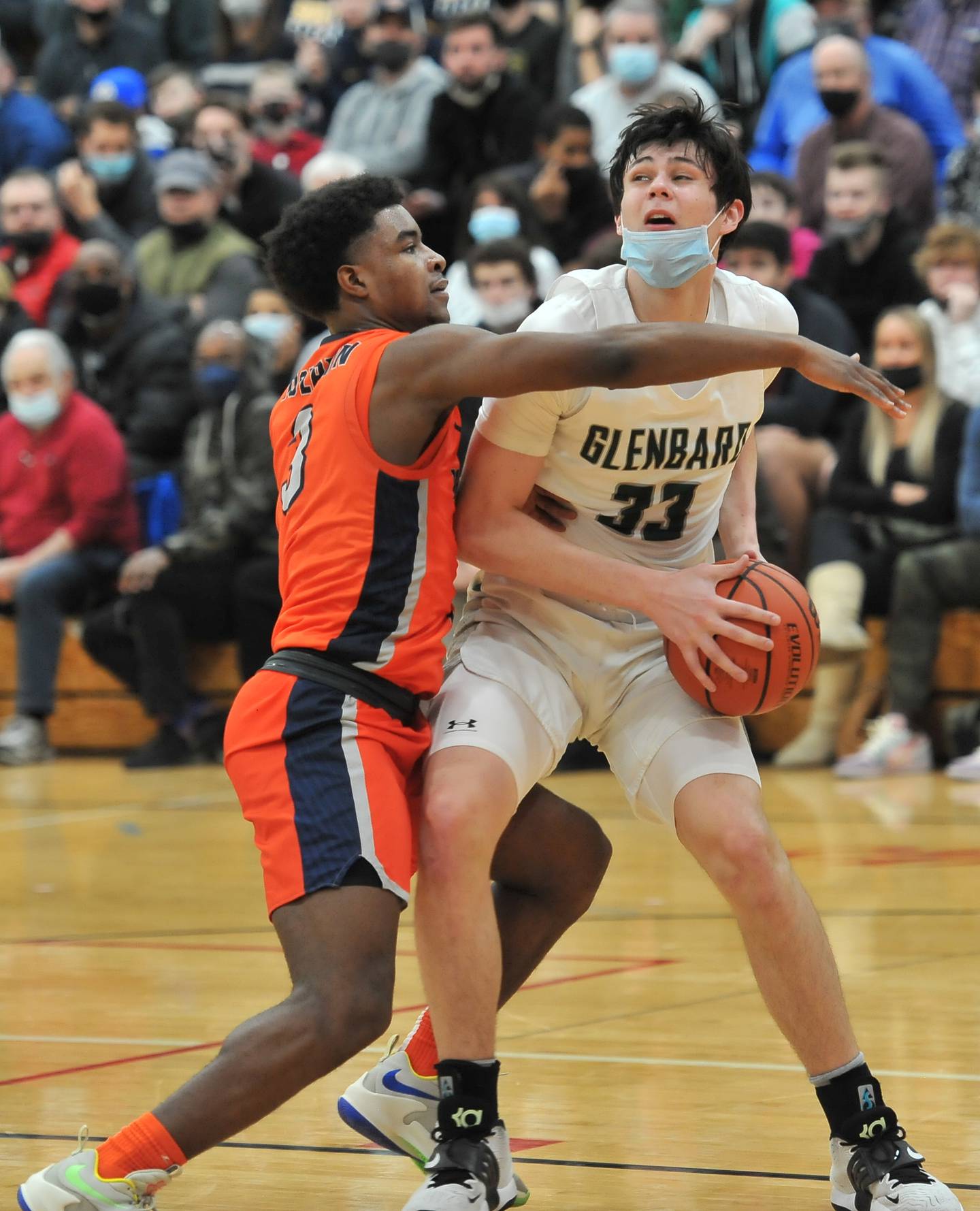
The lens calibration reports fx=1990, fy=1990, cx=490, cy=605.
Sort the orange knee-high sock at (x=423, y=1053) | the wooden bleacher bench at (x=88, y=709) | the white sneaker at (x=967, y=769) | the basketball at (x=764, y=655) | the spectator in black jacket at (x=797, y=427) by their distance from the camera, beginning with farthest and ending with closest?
the wooden bleacher bench at (x=88, y=709)
the spectator in black jacket at (x=797, y=427)
the white sneaker at (x=967, y=769)
the orange knee-high sock at (x=423, y=1053)
the basketball at (x=764, y=655)

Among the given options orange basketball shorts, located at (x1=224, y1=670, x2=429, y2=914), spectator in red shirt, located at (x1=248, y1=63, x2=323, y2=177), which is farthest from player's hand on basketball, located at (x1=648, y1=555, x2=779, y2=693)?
spectator in red shirt, located at (x1=248, y1=63, x2=323, y2=177)

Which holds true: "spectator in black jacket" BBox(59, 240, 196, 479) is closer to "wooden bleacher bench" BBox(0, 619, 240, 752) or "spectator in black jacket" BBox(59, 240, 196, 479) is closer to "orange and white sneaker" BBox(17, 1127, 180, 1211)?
"wooden bleacher bench" BBox(0, 619, 240, 752)

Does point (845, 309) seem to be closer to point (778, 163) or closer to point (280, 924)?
point (778, 163)

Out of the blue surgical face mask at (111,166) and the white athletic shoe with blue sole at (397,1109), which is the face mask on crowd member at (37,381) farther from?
the white athletic shoe with blue sole at (397,1109)

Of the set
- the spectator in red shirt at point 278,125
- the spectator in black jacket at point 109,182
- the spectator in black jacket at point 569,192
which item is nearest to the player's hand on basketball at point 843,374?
the spectator in black jacket at point 569,192

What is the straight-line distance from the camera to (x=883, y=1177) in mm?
3141

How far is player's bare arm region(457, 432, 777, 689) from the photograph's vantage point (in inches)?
133

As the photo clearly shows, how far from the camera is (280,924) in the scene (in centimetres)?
313

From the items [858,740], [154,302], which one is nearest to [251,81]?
[154,302]

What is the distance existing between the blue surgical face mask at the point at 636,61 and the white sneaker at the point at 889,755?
14.0ft

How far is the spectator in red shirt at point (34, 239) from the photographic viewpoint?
11406 millimetres

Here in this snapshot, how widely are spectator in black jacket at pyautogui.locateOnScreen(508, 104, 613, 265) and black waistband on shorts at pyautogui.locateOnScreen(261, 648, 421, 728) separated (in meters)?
7.52

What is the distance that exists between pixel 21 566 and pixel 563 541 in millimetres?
6914

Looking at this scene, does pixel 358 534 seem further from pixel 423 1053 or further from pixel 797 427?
pixel 797 427
